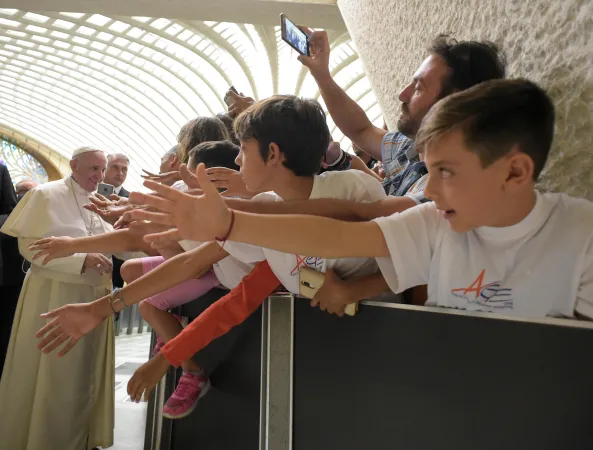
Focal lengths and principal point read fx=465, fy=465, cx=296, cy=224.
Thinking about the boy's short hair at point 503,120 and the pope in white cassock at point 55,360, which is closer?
the boy's short hair at point 503,120

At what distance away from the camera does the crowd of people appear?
1.02 meters

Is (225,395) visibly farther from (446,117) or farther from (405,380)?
(446,117)

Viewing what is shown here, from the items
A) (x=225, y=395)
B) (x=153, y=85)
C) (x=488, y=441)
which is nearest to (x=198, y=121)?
(x=225, y=395)

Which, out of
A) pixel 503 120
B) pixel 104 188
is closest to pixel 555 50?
pixel 503 120

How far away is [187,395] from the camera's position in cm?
196

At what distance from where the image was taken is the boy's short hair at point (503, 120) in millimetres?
1001

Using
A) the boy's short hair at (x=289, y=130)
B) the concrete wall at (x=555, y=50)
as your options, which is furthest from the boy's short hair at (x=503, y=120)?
the boy's short hair at (x=289, y=130)

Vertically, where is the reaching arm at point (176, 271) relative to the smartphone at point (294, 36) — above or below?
below

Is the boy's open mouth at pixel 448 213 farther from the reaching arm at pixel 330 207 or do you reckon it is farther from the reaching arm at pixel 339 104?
the reaching arm at pixel 339 104

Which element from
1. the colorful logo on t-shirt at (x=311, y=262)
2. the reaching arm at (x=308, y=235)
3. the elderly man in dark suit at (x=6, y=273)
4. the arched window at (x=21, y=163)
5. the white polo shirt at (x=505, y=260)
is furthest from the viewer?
the arched window at (x=21, y=163)

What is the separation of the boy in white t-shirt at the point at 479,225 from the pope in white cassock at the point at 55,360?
2.72 metres

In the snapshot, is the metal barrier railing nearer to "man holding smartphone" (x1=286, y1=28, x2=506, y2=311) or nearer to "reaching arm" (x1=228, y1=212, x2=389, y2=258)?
"man holding smartphone" (x1=286, y1=28, x2=506, y2=311)

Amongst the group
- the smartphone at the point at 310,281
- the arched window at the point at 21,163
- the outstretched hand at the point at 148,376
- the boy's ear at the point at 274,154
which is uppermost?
the arched window at the point at 21,163

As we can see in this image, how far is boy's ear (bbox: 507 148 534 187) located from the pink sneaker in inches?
60.0
